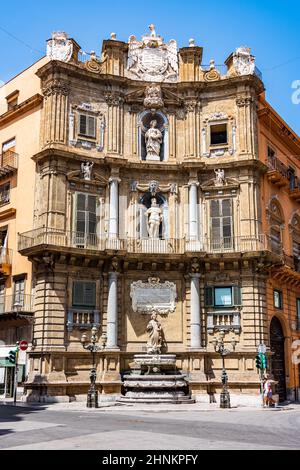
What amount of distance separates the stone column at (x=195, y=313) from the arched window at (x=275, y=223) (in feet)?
19.1

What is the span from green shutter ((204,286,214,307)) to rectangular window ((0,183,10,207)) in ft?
43.0

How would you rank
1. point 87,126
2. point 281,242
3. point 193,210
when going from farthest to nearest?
point 281,242 < point 87,126 < point 193,210

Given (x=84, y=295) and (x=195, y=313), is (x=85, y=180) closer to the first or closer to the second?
(x=84, y=295)

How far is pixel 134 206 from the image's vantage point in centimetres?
3338

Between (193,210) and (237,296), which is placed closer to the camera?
(237,296)

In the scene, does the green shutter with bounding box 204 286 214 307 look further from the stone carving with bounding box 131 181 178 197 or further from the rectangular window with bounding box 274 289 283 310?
the stone carving with bounding box 131 181 178 197

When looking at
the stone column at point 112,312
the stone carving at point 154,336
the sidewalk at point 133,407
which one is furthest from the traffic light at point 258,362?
the stone column at point 112,312

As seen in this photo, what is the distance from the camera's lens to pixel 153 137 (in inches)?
1347

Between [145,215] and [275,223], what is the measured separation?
833 cm

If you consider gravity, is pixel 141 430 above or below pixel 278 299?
below

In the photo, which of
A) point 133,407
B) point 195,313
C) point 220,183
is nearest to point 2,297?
point 195,313

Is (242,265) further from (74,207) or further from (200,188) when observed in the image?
(74,207)

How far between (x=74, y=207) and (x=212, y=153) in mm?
8687

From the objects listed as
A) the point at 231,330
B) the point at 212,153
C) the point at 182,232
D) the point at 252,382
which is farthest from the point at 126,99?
the point at 252,382
